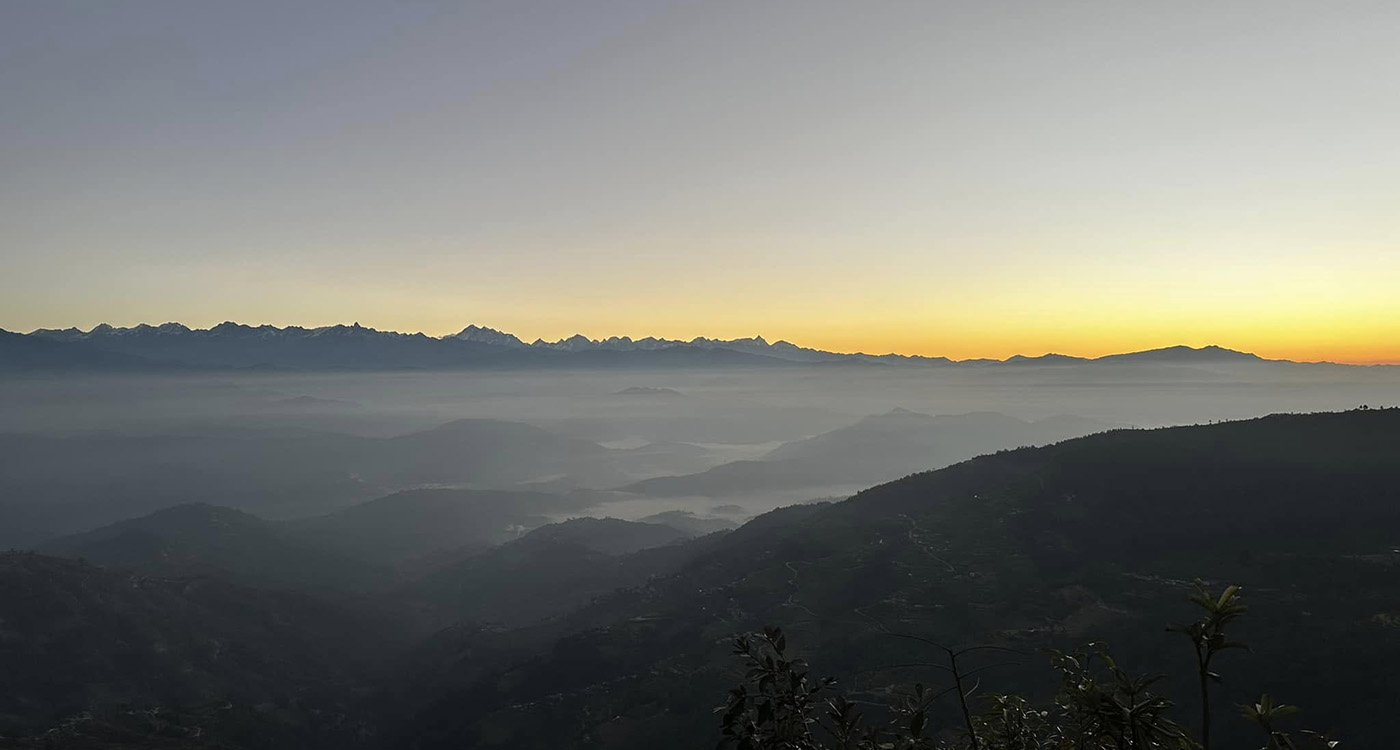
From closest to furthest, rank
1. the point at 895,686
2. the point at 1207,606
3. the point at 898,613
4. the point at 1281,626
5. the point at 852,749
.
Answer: the point at 1207,606 < the point at 852,749 < the point at 1281,626 < the point at 895,686 < the point at 898,613

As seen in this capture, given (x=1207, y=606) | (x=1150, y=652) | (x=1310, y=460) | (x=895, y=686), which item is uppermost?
(x=1207, y=606)

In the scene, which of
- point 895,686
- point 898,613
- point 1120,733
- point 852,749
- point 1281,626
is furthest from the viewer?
point 898,613

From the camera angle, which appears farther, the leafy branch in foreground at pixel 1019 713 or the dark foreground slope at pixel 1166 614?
the dark foreground slope at pixel 1166 614

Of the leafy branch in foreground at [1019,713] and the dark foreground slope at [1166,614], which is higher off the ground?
the leafy branch in foreground at [1019,713]

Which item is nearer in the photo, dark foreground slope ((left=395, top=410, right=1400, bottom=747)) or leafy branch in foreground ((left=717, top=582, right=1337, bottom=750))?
leafy branch in foreground ((left=717, top=582, right=1337, bottom=750))

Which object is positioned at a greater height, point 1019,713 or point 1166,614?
point 1019,713

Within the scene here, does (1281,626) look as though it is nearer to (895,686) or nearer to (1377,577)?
(1377,577)

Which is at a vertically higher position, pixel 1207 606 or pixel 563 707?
pixel 1207 606

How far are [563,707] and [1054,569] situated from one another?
13466 centimetres

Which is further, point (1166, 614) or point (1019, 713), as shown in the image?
point (1166, 614)

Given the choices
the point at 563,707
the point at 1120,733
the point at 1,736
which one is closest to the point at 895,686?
the point at 563,707

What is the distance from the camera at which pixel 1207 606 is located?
14.1 metres

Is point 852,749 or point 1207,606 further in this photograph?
point 852,749

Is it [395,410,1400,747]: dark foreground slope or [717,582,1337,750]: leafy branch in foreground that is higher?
[717,582,1337,750]: leafy branch in foreground
